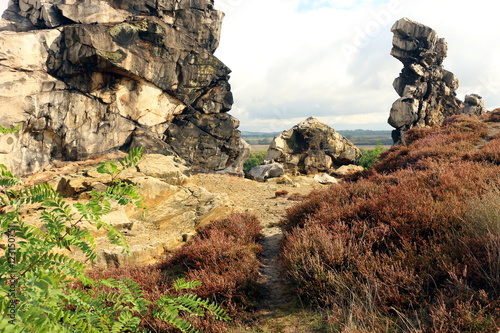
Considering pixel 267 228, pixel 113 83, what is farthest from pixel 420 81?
pixel 267 228

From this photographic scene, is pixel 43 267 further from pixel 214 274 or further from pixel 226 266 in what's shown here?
pixel 226 266

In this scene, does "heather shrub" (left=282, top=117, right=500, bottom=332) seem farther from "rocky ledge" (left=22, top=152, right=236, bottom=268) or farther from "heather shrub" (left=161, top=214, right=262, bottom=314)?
"rocky ledge" (left=22, top=152, right=236, bottom=268)

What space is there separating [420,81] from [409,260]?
4714 cm

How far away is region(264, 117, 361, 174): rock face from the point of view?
35344 mm

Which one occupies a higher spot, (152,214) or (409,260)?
(409,260)

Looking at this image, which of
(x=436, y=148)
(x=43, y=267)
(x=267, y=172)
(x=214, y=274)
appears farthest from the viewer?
(x=267, y=172)

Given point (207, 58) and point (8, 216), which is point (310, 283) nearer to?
point (8, 216)

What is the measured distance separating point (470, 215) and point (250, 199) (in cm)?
1416

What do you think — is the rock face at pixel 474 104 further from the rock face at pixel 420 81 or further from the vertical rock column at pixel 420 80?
the vertical rock column at pixel 420 80

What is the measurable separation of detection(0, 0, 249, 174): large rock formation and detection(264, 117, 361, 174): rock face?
18.8ft

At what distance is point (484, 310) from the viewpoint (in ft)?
9.45

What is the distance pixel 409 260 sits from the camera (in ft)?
13.5

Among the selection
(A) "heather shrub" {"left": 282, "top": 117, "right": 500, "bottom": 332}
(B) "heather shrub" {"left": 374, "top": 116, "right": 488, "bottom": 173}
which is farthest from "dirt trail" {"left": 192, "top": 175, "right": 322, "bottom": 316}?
(B) "heather shrub" {"left": 374, "top": 116, "right": 488, "bottom": 173}

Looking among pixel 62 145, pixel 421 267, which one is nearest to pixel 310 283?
pixel 421 267
